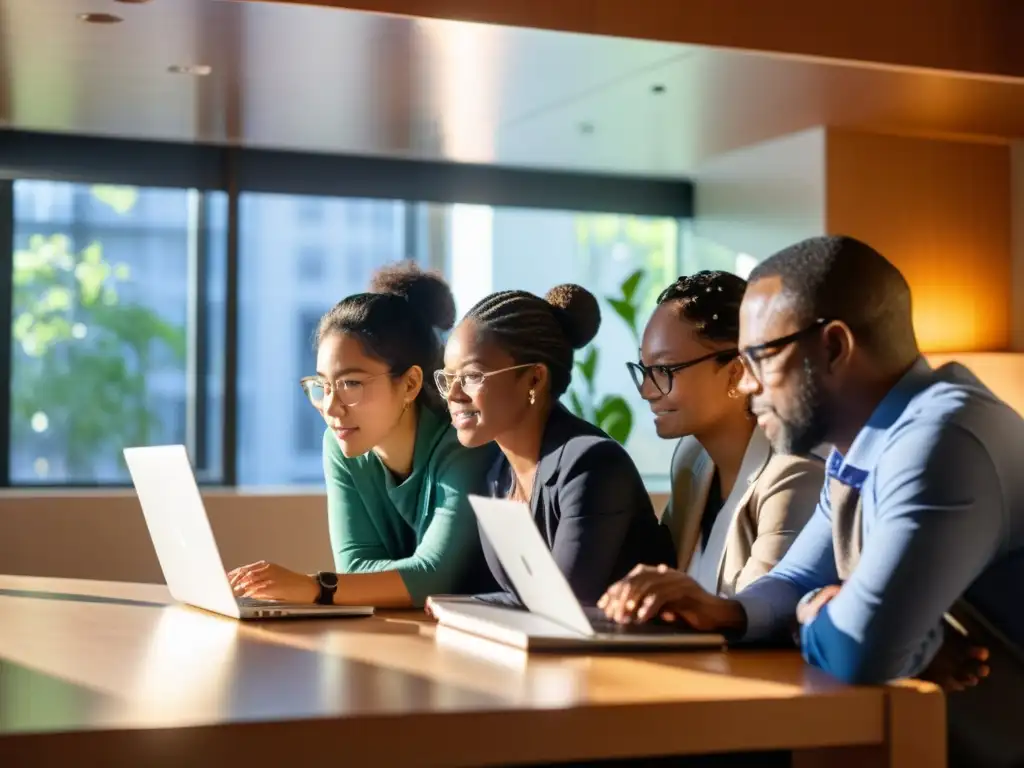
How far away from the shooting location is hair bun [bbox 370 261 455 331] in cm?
286

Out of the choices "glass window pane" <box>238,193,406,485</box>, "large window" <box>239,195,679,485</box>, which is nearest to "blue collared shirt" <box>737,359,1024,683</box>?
"large window" <box>239,195,679,485</box>

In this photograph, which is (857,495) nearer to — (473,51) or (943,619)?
(943,619)

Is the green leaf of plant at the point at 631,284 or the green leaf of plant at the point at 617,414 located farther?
the green leaf of plant at the point at 631,284

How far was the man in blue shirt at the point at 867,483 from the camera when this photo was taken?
1452 millimetres

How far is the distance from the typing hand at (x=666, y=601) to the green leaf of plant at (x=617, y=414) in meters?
4.54

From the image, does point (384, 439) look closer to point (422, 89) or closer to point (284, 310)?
point (422, 89)

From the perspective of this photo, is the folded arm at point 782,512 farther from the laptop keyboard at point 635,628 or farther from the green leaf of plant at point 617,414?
the green leaf of plant at point 617,414

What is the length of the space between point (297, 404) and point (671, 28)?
2940mm

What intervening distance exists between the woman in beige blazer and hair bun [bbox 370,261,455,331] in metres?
0.59

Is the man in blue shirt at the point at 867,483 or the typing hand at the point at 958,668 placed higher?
the man in blue shirt at the point at 867,483

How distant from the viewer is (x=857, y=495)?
5.44 feet

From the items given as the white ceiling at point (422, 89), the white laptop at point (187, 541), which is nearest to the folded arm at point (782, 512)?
the white laptop at point (187, 541)

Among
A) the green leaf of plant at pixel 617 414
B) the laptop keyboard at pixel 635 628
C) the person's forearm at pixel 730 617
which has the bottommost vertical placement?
the laptop keyboard at pixel 635 628

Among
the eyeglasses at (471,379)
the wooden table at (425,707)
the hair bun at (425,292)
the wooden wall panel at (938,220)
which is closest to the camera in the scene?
the wooden table at (425,707)
